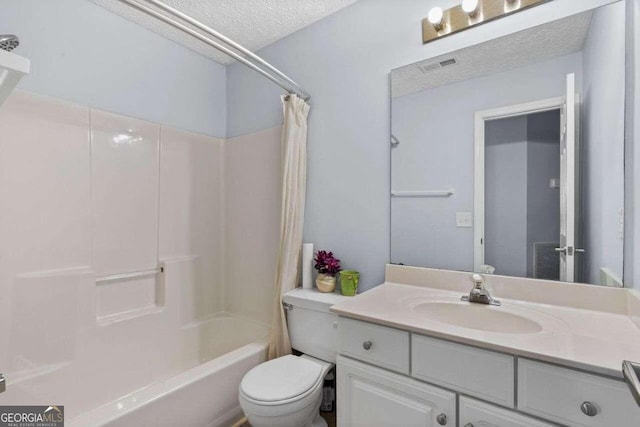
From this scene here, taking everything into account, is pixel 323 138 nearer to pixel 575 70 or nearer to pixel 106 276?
pixel 575 70

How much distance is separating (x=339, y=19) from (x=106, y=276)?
2128 mm

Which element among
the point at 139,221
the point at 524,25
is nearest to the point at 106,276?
the point at 139,221

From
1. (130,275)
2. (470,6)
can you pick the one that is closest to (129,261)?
(130,275)

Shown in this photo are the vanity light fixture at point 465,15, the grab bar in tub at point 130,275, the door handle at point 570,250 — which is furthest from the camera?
the grab bar in tub at point 130,275

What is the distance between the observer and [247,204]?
93.7 inches

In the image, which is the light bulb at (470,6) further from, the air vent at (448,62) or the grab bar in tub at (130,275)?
the grab bar in tub at (130,275)

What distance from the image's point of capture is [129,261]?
1.97 metres

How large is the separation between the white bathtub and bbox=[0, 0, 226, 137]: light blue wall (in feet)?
5.26

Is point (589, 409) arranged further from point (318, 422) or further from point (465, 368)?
point (318, 422)

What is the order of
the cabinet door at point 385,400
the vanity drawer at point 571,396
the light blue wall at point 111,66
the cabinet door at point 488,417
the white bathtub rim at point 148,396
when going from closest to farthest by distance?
the vanity drawer at point 571,396 < the cabinet door at point 488,417 < the cabinet door at point 385,400 < the white bathtub rim at point 148,396 < the light blue wall at point 111,66

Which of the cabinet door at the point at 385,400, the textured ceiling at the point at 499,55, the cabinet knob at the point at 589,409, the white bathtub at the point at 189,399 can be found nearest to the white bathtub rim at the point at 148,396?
the white bathtub at the point at 189,399

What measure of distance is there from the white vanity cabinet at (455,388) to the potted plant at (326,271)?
1.89ft

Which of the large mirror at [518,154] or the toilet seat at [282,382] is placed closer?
the large mirror at [518,154]

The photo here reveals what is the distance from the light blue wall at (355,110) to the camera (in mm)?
1673
